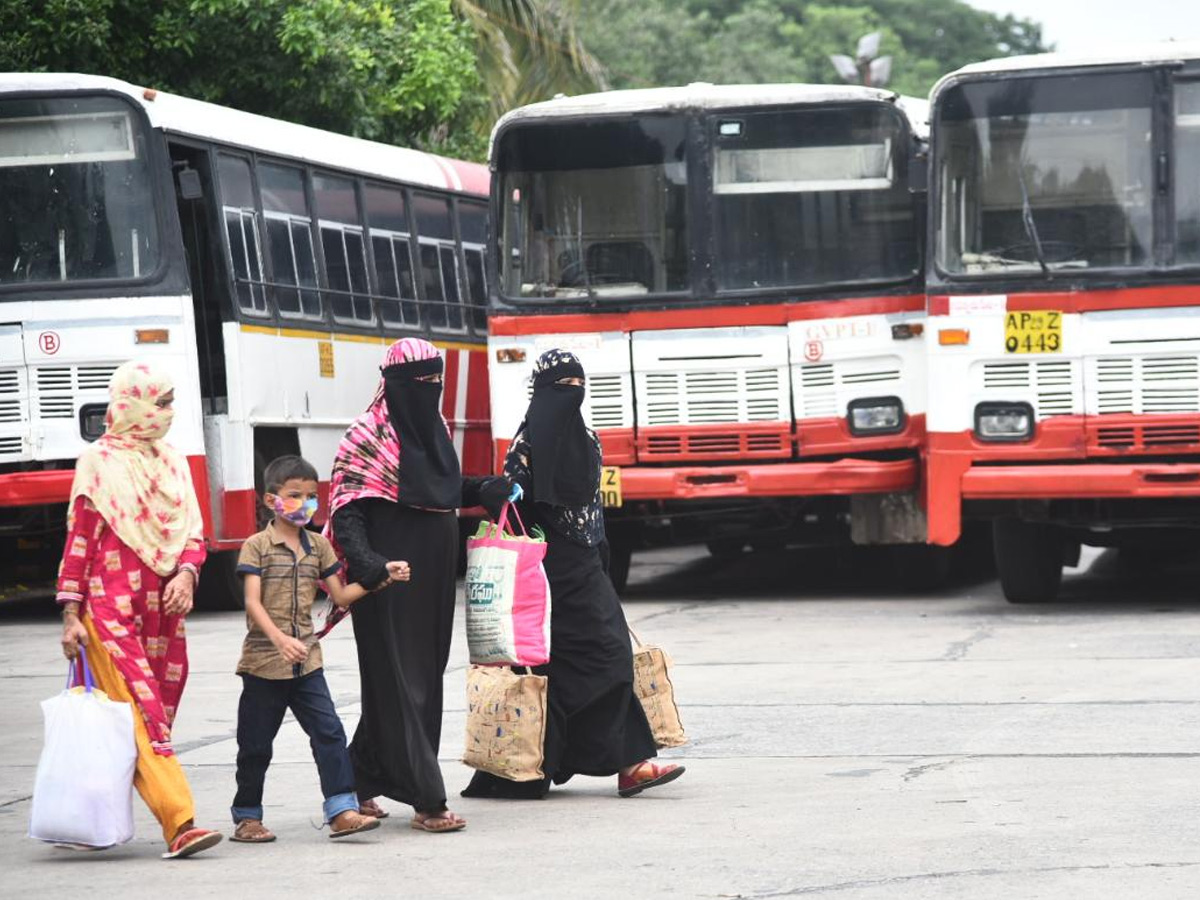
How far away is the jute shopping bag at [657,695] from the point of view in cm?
864

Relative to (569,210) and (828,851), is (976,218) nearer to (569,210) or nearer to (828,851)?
(569,210)

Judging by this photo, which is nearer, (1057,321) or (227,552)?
(1057,321)

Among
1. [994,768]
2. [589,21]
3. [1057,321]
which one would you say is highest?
[589,21]

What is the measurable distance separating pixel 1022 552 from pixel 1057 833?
795 centimetres

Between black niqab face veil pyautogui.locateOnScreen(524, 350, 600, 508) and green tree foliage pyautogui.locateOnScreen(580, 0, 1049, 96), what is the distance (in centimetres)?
3626

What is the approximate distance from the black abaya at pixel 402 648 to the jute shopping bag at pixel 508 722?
35cm

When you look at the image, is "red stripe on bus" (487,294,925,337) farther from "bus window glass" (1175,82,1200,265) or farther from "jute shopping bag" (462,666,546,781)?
"jute shopping bag" (462,666,546,781)

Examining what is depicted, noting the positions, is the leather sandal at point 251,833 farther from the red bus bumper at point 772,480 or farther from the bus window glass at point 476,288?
the bus window glass at point 476,288

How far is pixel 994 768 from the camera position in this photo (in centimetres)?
864

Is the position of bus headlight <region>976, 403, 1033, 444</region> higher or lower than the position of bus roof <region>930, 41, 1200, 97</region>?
lower

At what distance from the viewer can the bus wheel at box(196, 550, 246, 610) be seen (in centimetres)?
1684

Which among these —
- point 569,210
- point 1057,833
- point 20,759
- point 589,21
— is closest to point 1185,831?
point 1057,833

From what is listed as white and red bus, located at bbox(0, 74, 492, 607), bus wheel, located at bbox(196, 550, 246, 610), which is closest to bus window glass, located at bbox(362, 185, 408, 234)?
white and red bus, located at bbox(0, 74, 492, 607)

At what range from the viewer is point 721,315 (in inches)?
609
